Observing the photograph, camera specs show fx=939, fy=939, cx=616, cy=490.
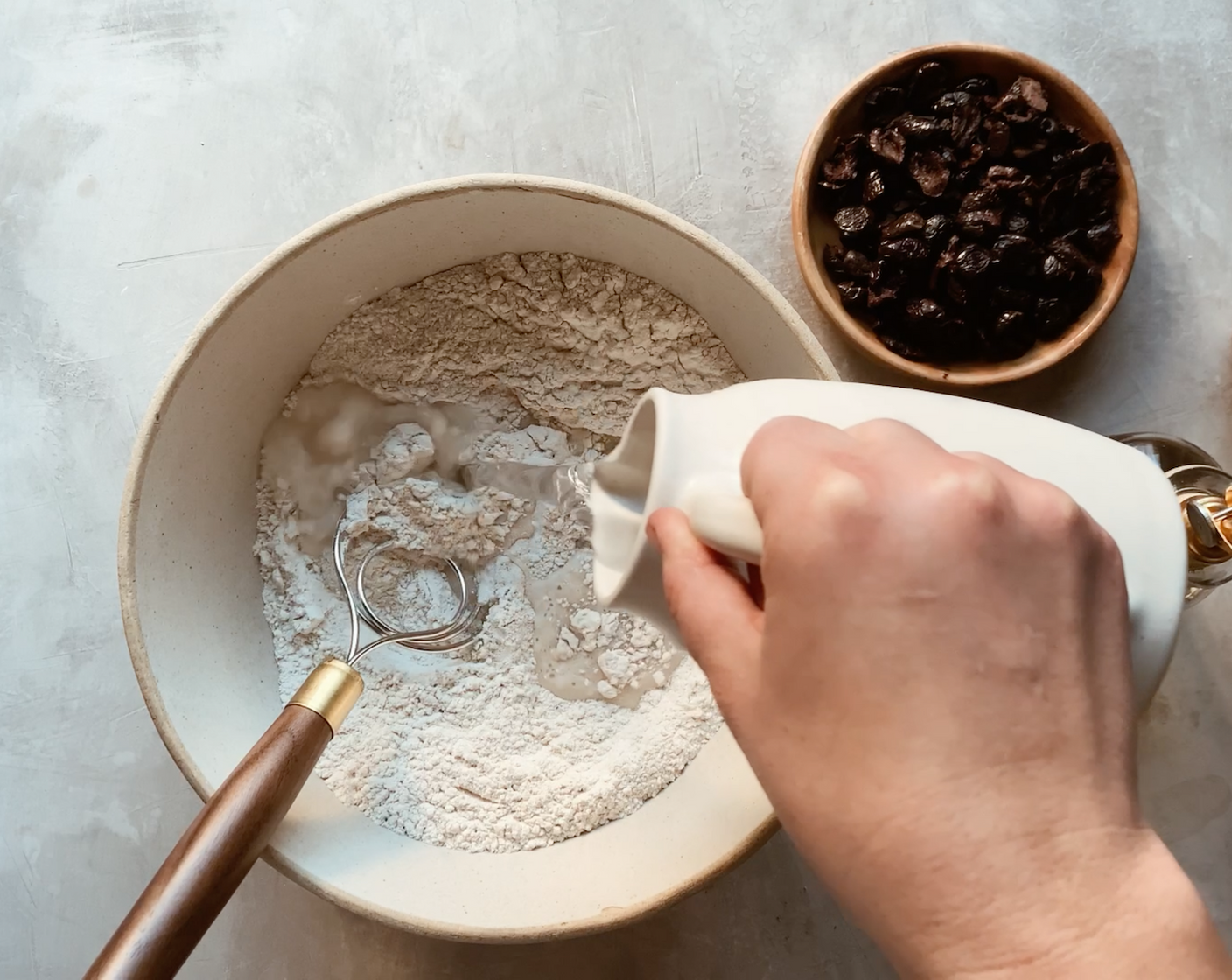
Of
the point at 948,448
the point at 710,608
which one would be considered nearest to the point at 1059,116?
the point at 948,448

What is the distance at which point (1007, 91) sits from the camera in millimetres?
801

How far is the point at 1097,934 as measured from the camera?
363 mm

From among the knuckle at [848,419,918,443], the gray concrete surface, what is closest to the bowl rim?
the knuckle at [848,419,918,443]

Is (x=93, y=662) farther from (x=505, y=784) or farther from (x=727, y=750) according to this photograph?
(x=727, y=750)

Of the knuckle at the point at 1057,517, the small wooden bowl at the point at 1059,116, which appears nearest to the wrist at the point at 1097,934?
the knuckle at the point at 1057,517

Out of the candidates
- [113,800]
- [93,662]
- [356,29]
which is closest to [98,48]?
[356,29]

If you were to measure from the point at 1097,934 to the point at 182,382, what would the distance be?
0.59 meters

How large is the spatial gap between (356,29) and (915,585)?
2.54 ft

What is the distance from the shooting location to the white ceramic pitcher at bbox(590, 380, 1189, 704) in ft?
1.43

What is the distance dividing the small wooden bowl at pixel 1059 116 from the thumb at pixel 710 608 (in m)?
0.40

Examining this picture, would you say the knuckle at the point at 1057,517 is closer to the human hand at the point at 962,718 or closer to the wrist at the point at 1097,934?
the human hand at the point at 962,718

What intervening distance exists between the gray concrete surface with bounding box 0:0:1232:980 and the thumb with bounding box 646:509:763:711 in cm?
46

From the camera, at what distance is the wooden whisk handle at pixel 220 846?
51cm

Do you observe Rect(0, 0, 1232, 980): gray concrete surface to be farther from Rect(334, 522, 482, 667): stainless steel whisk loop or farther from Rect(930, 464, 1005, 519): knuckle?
Rect(930, 464, 1005, 519): knuckle
